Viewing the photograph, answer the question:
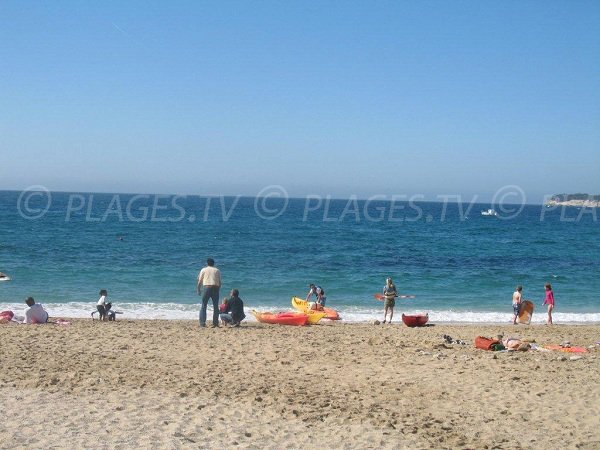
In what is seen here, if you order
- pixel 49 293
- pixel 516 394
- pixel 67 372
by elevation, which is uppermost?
pixel 516 394

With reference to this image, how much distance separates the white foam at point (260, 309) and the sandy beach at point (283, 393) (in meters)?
6.45

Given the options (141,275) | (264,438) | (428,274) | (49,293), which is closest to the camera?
(264,438)

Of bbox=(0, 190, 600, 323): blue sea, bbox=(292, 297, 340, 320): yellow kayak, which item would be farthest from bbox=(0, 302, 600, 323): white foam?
bbox=(292, 297, 340, 320): yellow kayak

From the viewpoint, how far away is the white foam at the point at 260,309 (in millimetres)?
20911

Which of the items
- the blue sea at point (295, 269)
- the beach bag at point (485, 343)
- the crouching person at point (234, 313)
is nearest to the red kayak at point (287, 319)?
the crouching person at point (234, 313)

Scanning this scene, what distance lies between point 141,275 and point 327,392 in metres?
22.0

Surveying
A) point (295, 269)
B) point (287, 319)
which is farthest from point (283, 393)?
point (295, 269)

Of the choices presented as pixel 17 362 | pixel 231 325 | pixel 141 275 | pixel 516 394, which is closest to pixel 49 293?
pixel 141 275

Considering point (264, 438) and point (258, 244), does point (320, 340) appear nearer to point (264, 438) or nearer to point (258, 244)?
point (264, 438)

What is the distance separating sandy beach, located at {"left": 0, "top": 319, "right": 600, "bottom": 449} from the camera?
7746 millimetres

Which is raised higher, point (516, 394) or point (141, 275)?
point (516, 394)

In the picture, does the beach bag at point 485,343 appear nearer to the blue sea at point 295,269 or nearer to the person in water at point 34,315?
the blue sea at point 295,269

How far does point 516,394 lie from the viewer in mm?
9797

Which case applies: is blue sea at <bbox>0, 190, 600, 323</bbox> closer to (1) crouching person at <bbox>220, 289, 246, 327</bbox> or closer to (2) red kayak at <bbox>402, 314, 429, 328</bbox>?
(2) red kayak at <bbox>402, 314, 429, 328</bbox>
